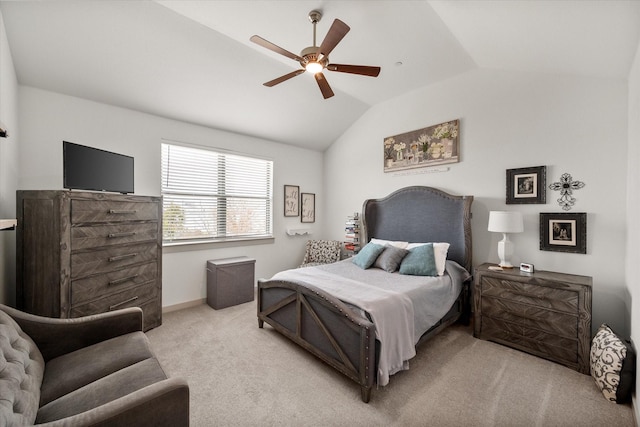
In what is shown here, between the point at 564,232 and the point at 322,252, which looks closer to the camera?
the point at 564,232

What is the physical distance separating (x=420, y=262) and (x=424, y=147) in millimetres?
1776

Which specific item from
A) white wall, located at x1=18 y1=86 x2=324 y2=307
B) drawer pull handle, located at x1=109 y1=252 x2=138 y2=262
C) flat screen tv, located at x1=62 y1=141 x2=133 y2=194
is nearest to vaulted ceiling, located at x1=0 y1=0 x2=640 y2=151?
white wall, located at x1=18 y1=86 x2=324 y2=307

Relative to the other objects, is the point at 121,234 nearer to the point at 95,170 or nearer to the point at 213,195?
the point at 95,170

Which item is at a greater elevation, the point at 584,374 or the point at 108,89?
the point at 108,89

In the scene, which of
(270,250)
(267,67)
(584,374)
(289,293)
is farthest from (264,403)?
(267,67)

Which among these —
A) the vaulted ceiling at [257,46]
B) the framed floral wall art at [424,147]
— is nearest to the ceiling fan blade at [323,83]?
the vaulted ceiling at [257,46]

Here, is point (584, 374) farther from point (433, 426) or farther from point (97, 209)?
point (97, 209)

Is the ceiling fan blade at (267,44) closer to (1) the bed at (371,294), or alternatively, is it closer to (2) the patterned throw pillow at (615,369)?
(1) the bed at (371,294)

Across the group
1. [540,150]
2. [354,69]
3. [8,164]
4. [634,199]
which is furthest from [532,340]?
[8,164]

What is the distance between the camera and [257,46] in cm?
294

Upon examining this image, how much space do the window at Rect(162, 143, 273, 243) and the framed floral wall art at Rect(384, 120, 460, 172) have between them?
6.96ft

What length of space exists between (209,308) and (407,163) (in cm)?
362

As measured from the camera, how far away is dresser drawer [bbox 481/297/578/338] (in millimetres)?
2403

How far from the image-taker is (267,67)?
3289mm
